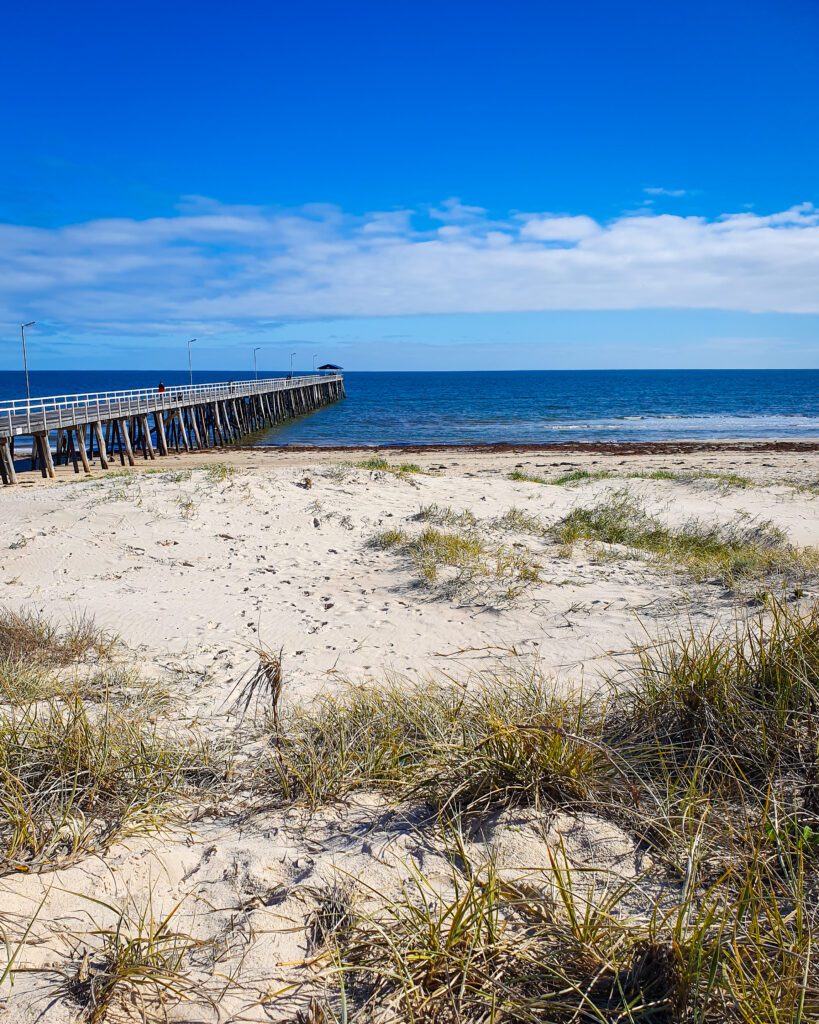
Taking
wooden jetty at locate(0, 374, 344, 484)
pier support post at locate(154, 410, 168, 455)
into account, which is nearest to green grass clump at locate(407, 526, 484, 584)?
wooden jetty at locate(0, 374, 344, 484)

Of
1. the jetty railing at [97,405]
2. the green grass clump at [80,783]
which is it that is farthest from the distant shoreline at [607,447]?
the green grass clump at [80,783]

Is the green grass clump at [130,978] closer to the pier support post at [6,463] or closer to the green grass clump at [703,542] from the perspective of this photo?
the green grass clump at [703,542]

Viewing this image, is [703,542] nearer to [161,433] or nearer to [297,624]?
[297,624]

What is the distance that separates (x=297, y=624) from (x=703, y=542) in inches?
245

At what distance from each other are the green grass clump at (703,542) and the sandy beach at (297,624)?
0.12m

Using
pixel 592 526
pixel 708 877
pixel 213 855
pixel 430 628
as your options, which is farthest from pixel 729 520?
pixel 213 855

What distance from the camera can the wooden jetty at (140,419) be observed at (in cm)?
2500

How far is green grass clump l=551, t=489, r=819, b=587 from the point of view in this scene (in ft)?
24.7

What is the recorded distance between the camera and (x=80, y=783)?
314cm

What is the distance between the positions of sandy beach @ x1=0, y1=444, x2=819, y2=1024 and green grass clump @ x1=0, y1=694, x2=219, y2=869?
0.10m

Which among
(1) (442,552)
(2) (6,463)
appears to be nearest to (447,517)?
(1) (442,552)

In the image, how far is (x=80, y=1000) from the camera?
202 centimetres

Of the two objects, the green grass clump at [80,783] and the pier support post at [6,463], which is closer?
the green grass clump at [80,783]

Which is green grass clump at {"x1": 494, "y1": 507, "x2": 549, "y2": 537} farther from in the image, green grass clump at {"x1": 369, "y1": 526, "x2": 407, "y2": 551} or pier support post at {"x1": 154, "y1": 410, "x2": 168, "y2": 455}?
pier support post at {"x1": 154, "y1": 410, "x2": 168, "y2": 455}
